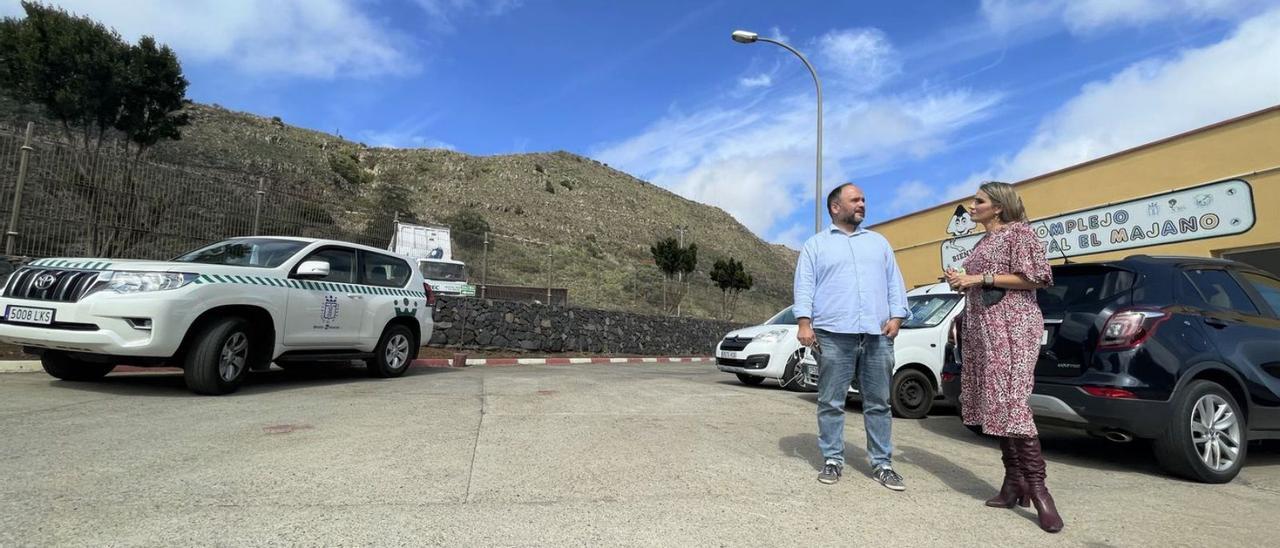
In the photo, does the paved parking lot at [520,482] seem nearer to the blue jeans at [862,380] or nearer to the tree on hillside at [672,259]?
the blue jeans at [862,380]

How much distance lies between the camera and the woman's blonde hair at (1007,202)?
12.1ft

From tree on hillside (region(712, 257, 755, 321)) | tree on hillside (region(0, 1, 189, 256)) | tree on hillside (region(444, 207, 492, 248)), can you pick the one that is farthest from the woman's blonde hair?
tree on hillside (region(712, 257, 755, 321))

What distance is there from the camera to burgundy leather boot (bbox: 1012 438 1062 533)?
10.5ft

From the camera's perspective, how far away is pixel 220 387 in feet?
21.3

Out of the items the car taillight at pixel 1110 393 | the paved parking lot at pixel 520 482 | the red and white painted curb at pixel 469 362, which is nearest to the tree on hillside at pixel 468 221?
the red and white painted curb at pixel 469 362

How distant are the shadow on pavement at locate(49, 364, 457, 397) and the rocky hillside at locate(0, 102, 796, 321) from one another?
5162 millimetres

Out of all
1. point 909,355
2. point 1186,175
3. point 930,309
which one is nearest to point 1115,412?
point 909,355

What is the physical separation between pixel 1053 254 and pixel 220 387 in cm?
1444

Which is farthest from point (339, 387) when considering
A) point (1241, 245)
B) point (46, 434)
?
point (1241, 245)

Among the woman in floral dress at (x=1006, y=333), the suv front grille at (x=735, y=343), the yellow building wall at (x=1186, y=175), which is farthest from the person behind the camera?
the yellow building wall at (x=1186, y=175)

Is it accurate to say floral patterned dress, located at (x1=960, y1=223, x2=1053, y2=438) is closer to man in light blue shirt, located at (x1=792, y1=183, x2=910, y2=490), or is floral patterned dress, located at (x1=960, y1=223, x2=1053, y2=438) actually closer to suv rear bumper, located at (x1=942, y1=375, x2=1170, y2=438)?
man in light blue shirt, located at (x1=792, y1=183, x2=910, y2=490)

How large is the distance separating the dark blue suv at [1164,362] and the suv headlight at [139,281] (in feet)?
22.8

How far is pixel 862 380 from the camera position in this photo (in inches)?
157

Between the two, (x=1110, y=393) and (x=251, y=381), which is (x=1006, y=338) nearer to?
(x=1110, y=393)
